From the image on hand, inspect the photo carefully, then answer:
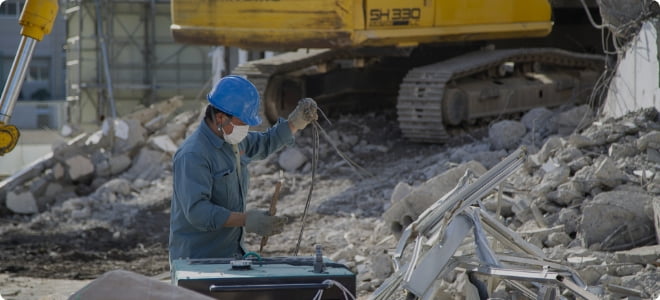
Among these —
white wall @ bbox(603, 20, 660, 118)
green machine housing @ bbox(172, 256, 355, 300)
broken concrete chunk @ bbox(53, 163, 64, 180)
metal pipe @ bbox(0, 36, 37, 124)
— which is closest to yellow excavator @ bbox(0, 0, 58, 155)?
metal pipe @ bbox(0, 36, 37, 124)

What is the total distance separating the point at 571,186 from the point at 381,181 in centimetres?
375

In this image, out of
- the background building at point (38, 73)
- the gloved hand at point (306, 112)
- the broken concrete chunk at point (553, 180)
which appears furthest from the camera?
the background building at point (38, 73)

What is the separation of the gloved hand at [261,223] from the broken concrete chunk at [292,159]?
23.7ft

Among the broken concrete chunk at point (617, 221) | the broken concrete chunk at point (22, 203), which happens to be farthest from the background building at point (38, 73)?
the broken concrete chunk at point (617, 221)

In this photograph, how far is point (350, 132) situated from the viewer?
42.2 ft

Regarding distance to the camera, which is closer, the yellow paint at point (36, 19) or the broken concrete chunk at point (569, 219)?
the yellow paint at point (36, 19)

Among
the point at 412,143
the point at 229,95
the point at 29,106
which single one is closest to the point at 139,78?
the point at 29,106

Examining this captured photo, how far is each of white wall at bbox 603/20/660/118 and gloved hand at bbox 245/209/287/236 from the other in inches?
194

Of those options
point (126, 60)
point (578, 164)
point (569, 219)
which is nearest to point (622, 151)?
point (578, 164)

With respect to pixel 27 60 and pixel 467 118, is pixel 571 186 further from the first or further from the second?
pixel 467 118

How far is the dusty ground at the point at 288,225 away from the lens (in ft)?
30.3

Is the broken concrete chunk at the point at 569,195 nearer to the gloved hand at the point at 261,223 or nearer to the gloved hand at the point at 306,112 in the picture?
the gloved hand at the point at 306,112

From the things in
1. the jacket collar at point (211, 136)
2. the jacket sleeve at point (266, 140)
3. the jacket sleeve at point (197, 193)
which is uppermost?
the jacket collar at point (211, 136)

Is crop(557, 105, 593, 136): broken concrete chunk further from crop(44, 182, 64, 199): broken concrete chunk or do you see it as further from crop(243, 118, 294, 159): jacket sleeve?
crop(44, 182, 64, 199): broken concrete chunk
